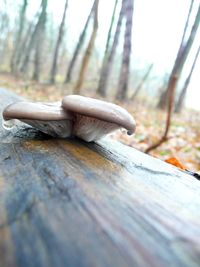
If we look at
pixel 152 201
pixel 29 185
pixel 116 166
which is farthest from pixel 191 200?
pixel 29 185

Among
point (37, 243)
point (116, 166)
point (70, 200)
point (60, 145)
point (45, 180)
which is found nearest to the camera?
point (37, 243)

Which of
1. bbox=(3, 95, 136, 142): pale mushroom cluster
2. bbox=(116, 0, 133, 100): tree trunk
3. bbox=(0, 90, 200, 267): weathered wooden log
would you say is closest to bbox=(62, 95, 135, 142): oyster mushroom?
bbox=(3, 95, 136, 142): pale mushroom cluster

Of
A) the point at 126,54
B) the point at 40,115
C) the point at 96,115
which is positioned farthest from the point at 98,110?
the point at 126,54

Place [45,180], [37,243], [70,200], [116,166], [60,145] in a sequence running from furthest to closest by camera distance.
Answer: [60,145] < [116,166] < [45,180] < [70,200] < [37,243]

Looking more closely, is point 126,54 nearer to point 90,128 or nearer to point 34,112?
point 90,128

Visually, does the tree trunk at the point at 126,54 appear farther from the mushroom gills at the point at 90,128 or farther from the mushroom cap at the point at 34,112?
the mushroom cap at the point at 34,112

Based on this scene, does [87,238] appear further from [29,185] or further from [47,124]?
[47,124]
